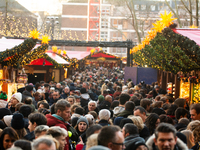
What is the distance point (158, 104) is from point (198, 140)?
3328mm

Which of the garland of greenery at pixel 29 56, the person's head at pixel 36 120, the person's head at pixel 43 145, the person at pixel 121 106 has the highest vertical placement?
the garland of greenery at pixel 29 56

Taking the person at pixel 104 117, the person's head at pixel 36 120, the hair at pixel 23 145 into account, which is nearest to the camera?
the hair at pixel 23 145

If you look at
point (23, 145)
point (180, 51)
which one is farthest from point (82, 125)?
point (180, 51)

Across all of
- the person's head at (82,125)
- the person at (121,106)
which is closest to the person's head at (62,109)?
the person's head at (82,125)

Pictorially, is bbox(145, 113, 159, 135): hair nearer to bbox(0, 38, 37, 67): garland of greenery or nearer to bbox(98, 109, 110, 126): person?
bbox(98, 109, 110, 126): person

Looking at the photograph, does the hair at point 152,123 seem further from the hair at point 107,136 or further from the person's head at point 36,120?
the hair at point 107,136

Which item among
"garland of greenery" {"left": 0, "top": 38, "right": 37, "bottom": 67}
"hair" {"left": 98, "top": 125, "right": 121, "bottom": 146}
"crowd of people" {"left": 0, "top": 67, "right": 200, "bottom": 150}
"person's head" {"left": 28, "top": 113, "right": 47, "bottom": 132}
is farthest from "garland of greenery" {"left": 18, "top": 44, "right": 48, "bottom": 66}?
"hair" {"left": 98, "top": 125, "right": 121, "bottom": 146}

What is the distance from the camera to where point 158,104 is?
852 centimetres

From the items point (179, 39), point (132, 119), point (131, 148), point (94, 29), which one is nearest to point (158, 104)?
point (179, 39)

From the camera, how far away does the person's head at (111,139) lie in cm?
345

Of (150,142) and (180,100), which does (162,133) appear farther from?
(180,100)

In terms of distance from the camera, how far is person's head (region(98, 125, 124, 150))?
3.45 m

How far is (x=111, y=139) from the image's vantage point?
3459 millimetres

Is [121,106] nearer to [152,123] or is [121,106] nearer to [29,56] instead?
[152,123]
